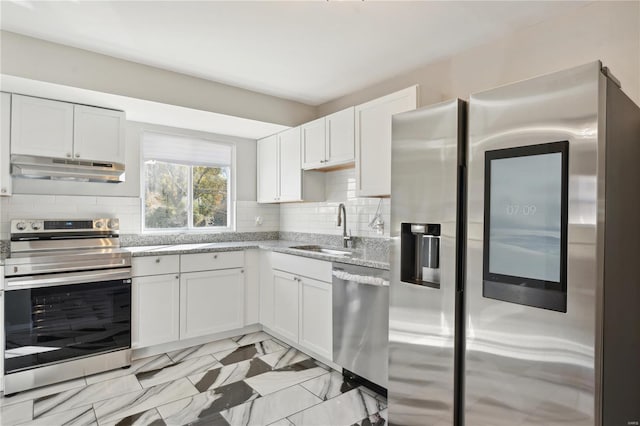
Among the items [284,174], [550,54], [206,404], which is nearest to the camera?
[550,54]

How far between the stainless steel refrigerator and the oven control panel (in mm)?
2748

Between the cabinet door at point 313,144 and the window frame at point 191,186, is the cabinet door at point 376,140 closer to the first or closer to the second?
the cabinet door at point 313,144

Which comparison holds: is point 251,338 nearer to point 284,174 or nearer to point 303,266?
point 303,266

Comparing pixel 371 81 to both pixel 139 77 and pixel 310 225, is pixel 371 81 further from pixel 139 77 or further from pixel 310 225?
pixel 139 77

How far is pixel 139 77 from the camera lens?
2.96 metres

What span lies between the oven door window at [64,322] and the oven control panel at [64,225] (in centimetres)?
67

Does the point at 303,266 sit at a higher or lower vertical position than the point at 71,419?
higher

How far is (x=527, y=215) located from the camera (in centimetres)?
152

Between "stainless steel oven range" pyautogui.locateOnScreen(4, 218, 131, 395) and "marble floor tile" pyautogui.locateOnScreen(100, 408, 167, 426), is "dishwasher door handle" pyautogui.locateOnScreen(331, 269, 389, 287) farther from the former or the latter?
"stainless steel oven range" pyautogui.locateOnScreen(4, 218, 131, 395)

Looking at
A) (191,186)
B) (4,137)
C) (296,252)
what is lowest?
(296,252)

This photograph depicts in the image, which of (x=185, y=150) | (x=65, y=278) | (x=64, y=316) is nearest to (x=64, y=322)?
(x=64, y=316)

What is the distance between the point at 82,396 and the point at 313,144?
8.86ft

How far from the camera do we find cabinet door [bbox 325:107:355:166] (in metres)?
3.10

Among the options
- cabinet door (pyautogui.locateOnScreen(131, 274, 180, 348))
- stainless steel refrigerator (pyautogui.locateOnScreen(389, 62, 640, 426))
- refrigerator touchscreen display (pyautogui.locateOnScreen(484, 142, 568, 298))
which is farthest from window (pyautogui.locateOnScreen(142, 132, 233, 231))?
refrigerator touchscreen display (pyautogui.locateOnScreen(484, 142, 568, 298))
